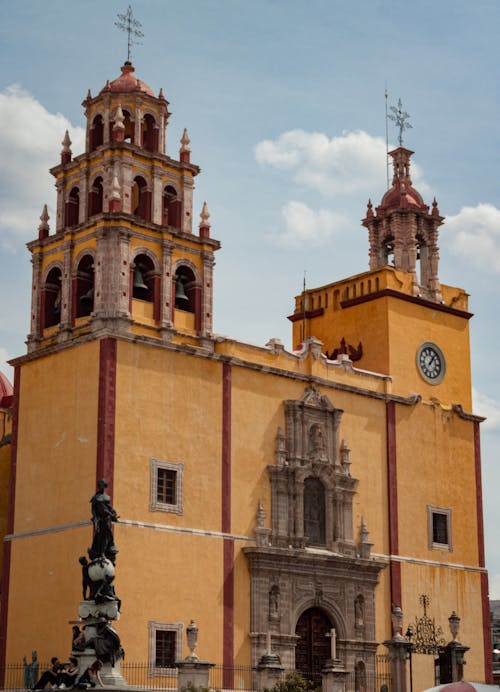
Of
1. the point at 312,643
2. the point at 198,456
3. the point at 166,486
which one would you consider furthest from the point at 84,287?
the point at 312,643

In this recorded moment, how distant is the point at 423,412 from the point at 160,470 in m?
12.5

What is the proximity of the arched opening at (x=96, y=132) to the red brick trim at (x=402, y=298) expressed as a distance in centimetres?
1162

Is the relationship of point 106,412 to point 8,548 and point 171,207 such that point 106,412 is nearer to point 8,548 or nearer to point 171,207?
point 8,548

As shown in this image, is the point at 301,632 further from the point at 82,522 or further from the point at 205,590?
the point at 82,522

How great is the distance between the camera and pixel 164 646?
36.2 m

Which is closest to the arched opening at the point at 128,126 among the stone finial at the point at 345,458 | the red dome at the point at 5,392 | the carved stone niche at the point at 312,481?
the carved stone niche at the point at 312,481

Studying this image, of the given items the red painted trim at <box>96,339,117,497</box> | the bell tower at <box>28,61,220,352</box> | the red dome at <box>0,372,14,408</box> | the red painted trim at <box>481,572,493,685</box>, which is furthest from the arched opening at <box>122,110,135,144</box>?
the red painted trim at <box>481,572,493,685</box>

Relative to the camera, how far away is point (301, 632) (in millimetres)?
40031

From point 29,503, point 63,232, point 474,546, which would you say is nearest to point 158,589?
point 29,503

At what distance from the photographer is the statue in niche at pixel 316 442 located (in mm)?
41625

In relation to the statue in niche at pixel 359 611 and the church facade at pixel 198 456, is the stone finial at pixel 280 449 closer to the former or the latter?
the church facade at pixel 198 456

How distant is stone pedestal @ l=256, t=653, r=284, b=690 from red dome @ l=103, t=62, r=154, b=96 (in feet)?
59.5

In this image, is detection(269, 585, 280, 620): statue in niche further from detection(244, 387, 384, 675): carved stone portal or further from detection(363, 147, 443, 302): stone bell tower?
detection(363, 147, 443, 302): stone bell tower

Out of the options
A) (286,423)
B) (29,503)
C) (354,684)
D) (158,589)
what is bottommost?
(354,684)
